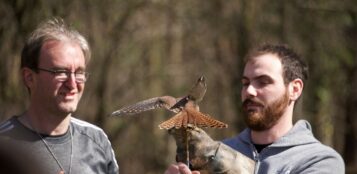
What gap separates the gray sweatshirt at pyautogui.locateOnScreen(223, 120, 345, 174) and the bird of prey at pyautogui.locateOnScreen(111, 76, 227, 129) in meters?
0.77

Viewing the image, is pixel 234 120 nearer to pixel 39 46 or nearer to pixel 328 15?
pixel 328 15

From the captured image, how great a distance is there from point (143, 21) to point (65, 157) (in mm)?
9121

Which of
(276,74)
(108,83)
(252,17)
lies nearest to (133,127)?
(108,83)

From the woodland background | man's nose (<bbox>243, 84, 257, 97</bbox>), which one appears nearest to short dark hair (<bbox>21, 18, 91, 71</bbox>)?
man's nose (<bbox>243, 84, 257, 97</bbox>)

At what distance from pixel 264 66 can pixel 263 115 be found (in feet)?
0.94

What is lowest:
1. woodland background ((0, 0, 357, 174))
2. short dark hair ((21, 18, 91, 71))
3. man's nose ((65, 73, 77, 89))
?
woodland background ((0, 0, 357, 174))

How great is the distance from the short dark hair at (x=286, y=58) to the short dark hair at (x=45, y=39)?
1042 millimetres

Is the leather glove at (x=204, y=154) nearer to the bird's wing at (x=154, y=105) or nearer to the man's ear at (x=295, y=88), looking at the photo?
the bird's wing at (x=154, y=105)

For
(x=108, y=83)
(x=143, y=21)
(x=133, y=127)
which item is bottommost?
(x=133, y=127)

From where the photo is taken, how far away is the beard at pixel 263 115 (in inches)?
182

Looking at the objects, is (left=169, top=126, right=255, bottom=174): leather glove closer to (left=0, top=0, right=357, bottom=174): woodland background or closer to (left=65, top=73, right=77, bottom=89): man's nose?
(left=65, top=73, right=77, bottom=89): man's nose

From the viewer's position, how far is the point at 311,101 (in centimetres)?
1334

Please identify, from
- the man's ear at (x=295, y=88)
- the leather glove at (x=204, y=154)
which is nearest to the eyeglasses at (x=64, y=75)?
the leather glove at (x=204, y=154)

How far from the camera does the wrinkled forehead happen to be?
4715 mm
